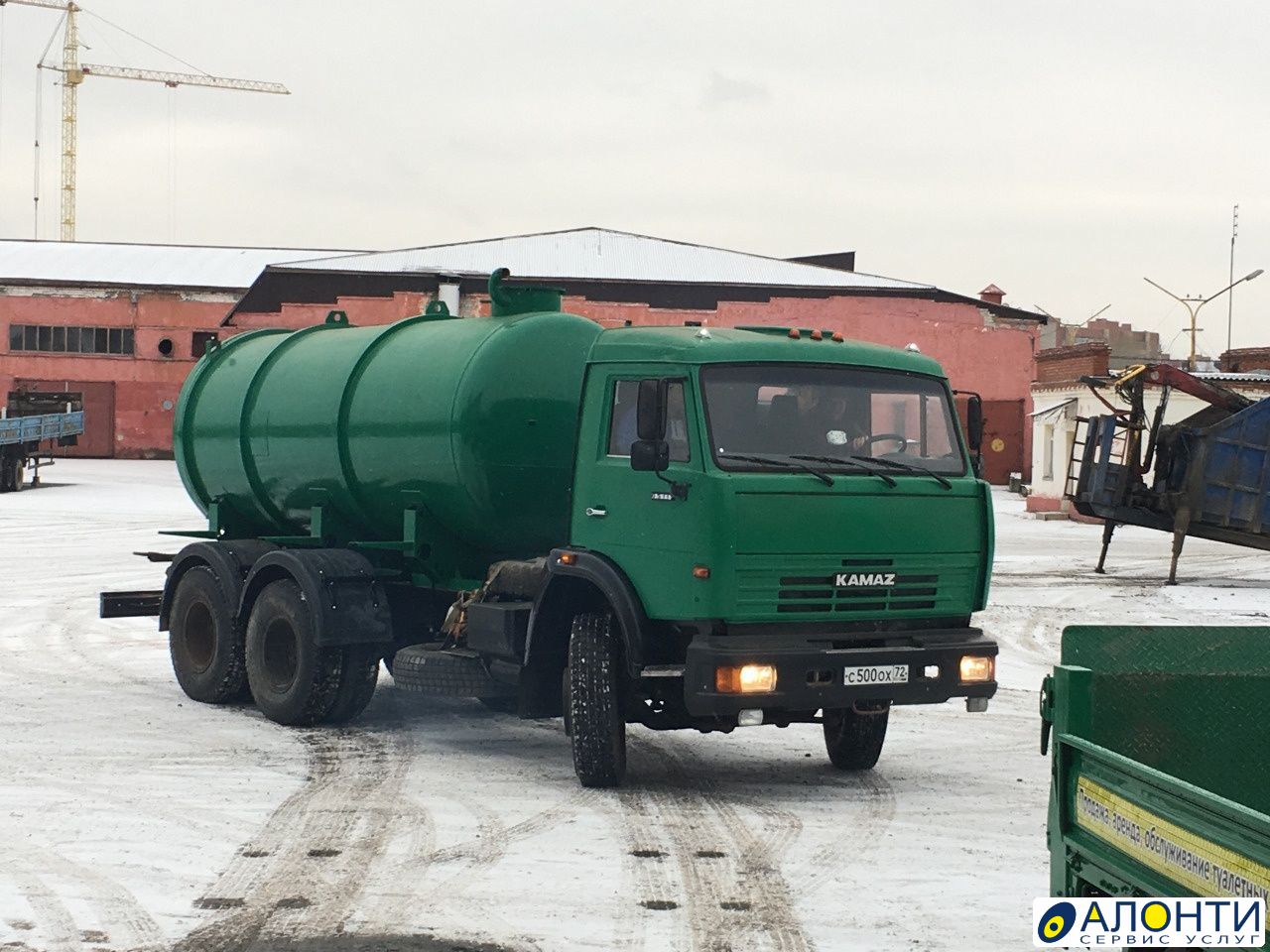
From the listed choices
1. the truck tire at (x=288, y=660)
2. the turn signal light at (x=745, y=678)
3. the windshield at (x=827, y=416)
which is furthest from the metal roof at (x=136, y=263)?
the turn signal light at (x=745, y=678)

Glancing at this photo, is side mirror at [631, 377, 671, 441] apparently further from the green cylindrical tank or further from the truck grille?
the green cylindrical tank

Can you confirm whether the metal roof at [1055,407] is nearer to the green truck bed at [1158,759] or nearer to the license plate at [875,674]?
the license plate at [875,674]

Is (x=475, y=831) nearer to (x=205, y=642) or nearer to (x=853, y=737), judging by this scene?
(x=853, y=737)

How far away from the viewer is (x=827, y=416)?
9.98 m

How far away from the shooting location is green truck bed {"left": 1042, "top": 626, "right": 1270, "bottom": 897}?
434cm

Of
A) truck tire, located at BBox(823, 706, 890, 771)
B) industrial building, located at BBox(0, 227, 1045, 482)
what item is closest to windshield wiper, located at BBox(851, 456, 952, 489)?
truck tire, located at BBox(823, 706, 890, 771)

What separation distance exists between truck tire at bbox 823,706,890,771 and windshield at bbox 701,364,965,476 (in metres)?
1.78

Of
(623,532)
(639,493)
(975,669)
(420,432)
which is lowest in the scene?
(975,669)

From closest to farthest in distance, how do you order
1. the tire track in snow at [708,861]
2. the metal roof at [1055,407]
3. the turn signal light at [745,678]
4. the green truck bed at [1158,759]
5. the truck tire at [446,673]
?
the green truck bed at [1158,759], the tire track in snow at [708,861], the turn signal light at [745,678], the truck tire at [446,673], the metal roof at [1055,407]

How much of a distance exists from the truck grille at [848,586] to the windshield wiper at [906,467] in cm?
46

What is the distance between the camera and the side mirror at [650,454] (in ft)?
31.4

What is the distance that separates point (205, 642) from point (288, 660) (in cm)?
151

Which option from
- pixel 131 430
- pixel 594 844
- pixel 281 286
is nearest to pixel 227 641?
pixel 594 844

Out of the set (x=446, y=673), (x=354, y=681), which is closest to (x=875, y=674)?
(x=446, y=673)
